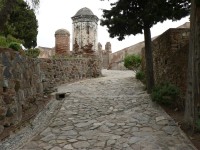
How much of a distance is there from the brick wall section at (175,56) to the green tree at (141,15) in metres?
0.54

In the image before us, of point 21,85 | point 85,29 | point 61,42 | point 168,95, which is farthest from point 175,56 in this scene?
point 85,29

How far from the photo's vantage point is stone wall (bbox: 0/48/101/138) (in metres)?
7.50

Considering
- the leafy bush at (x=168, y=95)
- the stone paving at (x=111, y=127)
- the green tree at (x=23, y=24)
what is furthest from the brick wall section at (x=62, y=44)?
the leafy bush at (x=168, y=95)

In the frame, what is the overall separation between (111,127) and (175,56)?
3615 millimetres

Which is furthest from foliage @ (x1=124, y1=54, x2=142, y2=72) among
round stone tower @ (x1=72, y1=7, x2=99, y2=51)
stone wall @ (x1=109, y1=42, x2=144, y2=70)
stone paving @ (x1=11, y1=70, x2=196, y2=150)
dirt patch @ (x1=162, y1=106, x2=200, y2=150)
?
stone wall @ (x1=109, y1=42, x2=144, y2=70)

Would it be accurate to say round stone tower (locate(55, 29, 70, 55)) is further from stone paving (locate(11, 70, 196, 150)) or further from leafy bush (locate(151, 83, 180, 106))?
leafy bush (locate(151, 83, 180, 106))

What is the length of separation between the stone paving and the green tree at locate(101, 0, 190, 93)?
2246 mm

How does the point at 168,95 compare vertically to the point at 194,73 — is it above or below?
below

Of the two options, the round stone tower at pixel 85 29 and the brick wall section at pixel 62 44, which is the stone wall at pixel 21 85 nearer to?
the brick wall section at pixel 62 44

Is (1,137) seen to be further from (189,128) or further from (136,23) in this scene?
(136,23)

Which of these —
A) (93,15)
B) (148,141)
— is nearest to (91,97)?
(148,141)

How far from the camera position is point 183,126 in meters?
7.31

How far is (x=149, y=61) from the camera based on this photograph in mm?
11141

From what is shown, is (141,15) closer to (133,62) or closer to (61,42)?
(133,62)
